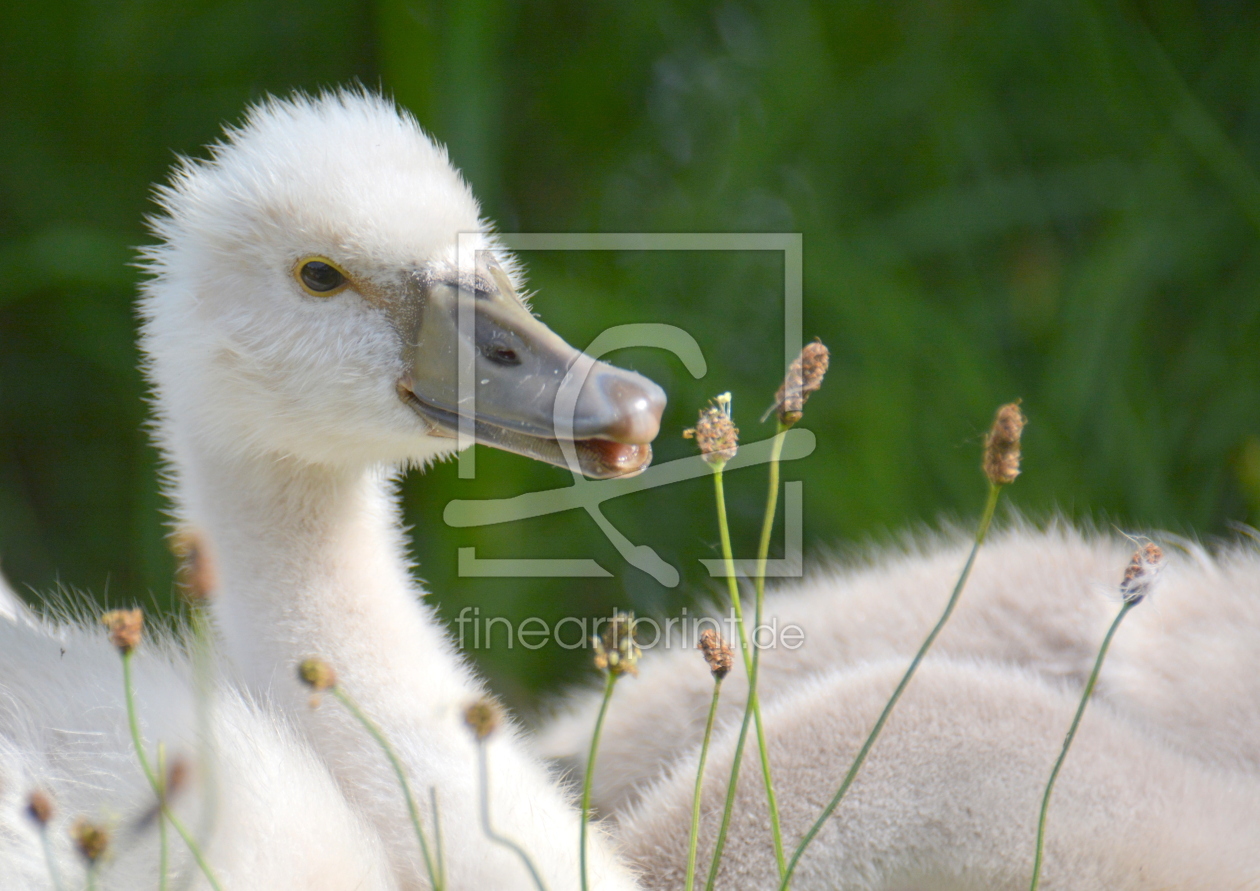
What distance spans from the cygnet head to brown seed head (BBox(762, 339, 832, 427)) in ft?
0.75

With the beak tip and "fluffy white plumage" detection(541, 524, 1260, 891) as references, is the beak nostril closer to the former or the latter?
the beak tip

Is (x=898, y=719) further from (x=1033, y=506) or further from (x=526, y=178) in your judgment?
(x=526, y=178)

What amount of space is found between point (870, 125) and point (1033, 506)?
3.03ft

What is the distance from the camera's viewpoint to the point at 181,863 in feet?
3.24

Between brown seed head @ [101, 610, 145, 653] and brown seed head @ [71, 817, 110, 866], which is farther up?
brown seed head @ [101, 610, 145, 653]

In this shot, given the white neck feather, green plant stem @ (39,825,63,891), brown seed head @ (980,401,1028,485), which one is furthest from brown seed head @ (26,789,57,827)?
brown seed head @ (980,401,1028,485)

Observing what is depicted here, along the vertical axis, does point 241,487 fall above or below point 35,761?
above

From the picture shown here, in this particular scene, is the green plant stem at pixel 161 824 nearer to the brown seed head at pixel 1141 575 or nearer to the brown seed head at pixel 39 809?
the brown seed head at pixel 39 809

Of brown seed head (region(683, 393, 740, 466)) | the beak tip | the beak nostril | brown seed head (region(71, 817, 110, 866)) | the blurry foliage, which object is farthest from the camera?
the blurry foliage

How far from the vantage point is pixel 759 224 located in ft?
8.44

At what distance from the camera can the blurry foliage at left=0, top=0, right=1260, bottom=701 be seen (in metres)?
2.41

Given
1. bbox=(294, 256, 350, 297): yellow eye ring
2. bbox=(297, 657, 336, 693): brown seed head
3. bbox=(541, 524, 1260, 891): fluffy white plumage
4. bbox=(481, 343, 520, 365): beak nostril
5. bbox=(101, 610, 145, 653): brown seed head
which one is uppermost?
bbox=(294, 256, 350, 297): yellow eye ring

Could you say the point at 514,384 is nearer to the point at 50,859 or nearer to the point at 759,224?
the point at 50,859

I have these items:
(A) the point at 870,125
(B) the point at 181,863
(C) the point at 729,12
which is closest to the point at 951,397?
(A) the point at 870,125
